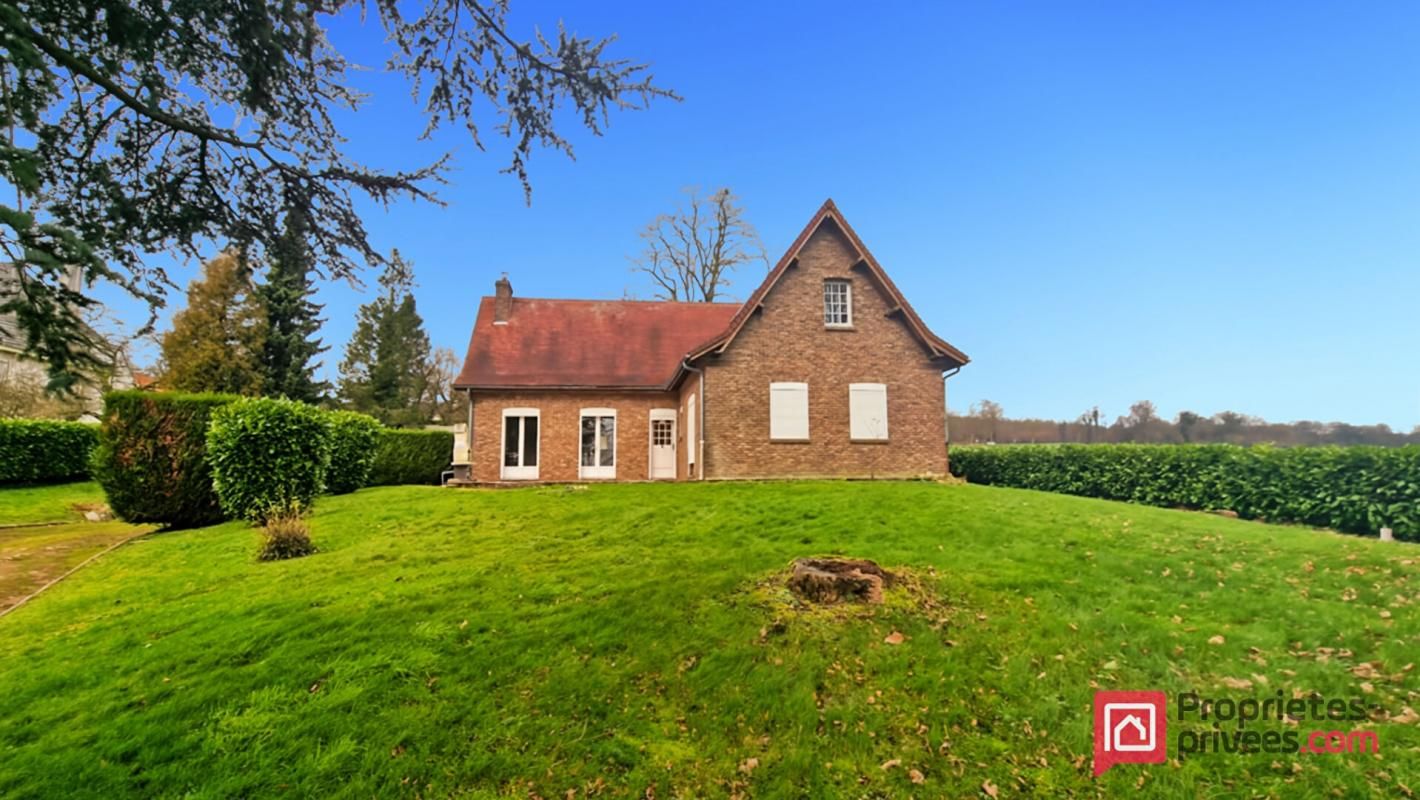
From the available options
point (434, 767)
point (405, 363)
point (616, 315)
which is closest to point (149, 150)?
point (434, 767)

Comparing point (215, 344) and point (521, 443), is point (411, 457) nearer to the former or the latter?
point (521, 443)

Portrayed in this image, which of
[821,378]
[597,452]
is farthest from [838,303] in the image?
[597,452]

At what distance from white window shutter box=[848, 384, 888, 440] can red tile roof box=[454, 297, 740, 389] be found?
6580 millimetres

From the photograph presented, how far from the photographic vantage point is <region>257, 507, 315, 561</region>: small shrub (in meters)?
8.66

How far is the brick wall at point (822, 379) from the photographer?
16.6 meters

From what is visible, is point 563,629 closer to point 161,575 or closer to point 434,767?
point 434,767

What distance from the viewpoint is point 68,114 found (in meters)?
4.48

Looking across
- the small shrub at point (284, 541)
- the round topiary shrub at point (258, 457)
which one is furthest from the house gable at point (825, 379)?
the small shrub at point (284, 541)

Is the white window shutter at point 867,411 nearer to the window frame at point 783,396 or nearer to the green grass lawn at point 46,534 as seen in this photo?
the window frame at point 783,396

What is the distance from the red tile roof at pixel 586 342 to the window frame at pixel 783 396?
5.02m

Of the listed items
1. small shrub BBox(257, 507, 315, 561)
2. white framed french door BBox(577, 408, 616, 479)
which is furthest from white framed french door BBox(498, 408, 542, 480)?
small shrub BBox(257, 507, 315, 561)

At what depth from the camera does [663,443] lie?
20.8 metres

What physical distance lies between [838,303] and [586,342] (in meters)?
9.77

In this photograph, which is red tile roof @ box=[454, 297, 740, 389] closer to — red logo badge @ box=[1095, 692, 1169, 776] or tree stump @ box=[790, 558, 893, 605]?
tree stump @ box=[790, 558, 893, 605]
